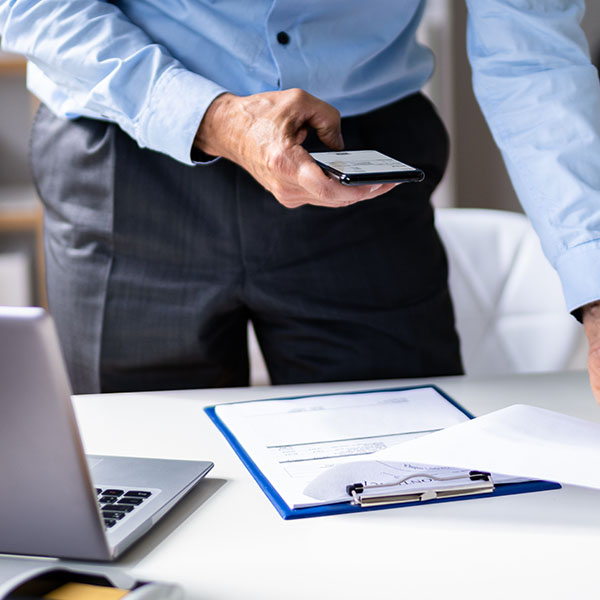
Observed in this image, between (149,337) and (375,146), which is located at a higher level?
(375,146)

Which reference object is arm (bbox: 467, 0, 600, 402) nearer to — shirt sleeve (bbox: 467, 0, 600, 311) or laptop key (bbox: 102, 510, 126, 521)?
shirt sleeve (bbox: 467, 0, 600, 311)

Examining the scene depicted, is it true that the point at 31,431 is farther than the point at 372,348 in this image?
No

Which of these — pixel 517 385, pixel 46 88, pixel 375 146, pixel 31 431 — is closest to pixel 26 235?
pixel 46 88

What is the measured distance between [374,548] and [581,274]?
36 centimetres

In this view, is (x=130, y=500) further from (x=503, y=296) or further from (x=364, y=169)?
(x=503, y=296)

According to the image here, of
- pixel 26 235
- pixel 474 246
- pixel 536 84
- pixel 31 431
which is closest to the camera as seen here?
pixel 31 431

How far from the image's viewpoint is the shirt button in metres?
0.82

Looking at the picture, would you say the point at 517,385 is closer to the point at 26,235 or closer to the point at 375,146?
the point at 375,146

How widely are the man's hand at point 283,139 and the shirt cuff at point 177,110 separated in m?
0.01

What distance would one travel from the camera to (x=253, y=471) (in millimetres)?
579

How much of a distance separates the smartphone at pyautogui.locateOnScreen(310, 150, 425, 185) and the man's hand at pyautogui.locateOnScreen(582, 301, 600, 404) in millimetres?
217

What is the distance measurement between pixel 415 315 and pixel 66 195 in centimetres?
41

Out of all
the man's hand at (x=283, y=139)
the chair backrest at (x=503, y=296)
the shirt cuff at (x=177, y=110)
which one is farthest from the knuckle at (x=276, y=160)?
the chair backrest at (x=503, y=296)

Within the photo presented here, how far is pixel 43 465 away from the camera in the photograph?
1.36 feet
